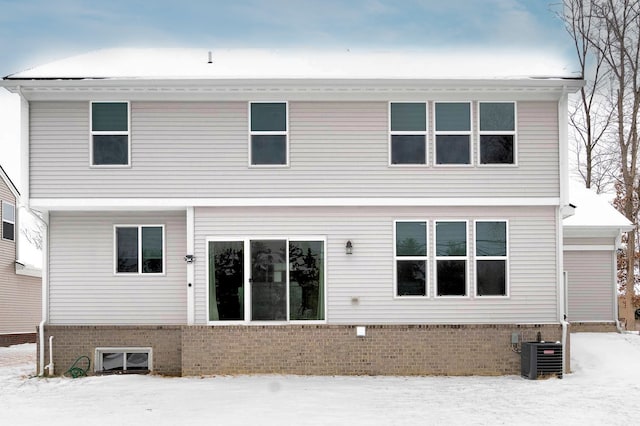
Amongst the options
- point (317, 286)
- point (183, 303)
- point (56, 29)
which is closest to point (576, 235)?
point (317, 286)

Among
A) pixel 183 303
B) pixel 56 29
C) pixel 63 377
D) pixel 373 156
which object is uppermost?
pixel 56 29

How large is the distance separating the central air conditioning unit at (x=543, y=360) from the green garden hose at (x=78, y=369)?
28.6 ft

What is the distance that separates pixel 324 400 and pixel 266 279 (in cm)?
364

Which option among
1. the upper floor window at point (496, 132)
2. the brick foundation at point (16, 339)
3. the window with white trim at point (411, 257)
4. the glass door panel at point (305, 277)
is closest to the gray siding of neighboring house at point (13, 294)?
the brick foundation at point (16, 339)

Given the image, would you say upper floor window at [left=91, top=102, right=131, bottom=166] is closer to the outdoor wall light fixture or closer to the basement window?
the basement window

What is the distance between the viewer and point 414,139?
15.5 m

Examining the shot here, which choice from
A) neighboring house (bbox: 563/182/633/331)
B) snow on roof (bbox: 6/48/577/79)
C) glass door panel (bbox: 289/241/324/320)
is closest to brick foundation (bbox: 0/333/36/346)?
snow on roof (bbox: 6/48/577/79)

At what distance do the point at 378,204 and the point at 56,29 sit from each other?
1749cm

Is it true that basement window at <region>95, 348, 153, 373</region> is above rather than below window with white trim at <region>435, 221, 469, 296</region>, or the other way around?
below

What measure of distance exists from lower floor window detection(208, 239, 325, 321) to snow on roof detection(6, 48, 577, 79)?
11.1 feet

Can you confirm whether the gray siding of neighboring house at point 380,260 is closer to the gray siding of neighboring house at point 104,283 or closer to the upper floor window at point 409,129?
the gray siding of neighboring house at point 104,283

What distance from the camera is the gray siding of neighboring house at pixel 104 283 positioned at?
51.3 feet

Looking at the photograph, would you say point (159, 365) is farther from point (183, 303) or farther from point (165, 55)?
point (165, 55)

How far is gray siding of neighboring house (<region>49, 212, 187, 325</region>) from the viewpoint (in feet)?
51.3
